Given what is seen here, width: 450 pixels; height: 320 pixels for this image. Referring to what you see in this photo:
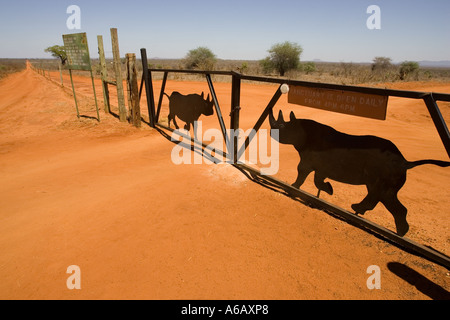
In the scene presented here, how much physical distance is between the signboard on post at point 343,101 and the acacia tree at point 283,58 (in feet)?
118

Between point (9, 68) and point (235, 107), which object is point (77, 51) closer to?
point (235, 107)

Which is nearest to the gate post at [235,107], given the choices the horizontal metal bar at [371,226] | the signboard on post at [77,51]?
the horizontal metal bar at [371,226]

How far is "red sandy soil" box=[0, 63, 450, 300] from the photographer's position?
2.47 m

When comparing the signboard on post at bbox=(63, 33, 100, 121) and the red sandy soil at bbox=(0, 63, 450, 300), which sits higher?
the signboard on post at bbox=(63, 33, 100, 121)

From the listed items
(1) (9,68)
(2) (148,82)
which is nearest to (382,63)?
(2) (148,82)

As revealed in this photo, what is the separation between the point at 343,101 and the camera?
3.05 m

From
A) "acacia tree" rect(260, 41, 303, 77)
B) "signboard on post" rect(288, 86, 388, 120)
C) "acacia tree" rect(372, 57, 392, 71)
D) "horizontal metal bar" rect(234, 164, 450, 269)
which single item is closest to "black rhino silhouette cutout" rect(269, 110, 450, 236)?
"horizontal metal bar" rect(234, 164, 450, 269)

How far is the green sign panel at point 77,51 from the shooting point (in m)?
8.62

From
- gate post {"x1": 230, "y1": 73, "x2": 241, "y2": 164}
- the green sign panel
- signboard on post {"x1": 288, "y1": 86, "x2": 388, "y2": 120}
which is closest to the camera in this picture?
signboard on post {"x1": 288, "y1": 86, "x2": 388, "y2": 120}

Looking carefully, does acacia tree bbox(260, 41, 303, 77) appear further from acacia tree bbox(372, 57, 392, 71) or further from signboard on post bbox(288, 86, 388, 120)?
signboard on post bbox(288, 86, 388, 120)

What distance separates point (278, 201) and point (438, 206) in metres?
2.66

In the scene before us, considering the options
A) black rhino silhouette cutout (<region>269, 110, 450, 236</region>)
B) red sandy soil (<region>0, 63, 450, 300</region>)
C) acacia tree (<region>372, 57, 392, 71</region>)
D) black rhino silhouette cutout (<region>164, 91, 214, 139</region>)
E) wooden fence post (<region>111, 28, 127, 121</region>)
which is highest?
acacia tree (<region>372, 57, 392, 71</region>)

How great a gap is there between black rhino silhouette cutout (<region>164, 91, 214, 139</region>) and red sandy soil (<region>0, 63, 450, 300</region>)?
1535mm

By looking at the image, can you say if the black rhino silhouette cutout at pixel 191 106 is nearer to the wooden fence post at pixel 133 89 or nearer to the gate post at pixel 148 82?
the gate post at pixel 148 82
